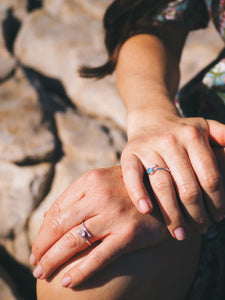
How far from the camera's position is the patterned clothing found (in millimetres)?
841

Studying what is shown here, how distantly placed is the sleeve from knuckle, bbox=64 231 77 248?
0.88 m

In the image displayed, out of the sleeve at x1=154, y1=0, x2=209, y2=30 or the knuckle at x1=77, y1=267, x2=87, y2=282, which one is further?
the sleeve at x1=154, y1=0, x2=209, y2=30

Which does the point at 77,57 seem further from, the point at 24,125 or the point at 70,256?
the point at 70,256

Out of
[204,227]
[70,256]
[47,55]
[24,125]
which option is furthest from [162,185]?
[47,55]

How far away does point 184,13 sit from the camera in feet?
3.43

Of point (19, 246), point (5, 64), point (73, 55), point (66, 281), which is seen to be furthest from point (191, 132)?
point (73, 55)

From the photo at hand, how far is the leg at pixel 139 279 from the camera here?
2.20ft

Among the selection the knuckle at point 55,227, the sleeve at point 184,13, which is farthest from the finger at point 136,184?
the sleeve at point 184,13

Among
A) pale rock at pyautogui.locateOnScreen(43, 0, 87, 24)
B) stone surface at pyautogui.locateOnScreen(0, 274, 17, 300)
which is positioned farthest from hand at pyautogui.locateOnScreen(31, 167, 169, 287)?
pale rock at pyautogui.locateOnScreen(43, 0, 87, 24)

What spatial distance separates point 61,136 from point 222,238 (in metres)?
1.22

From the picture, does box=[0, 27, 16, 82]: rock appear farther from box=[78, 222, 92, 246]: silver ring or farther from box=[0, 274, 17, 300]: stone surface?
box=[78, 222, 92, 246]: silver ring

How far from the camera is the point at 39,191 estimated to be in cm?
160

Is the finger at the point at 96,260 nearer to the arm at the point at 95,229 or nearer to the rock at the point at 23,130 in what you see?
the arm at the point at 95,229

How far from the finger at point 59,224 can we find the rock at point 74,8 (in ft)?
8.09
